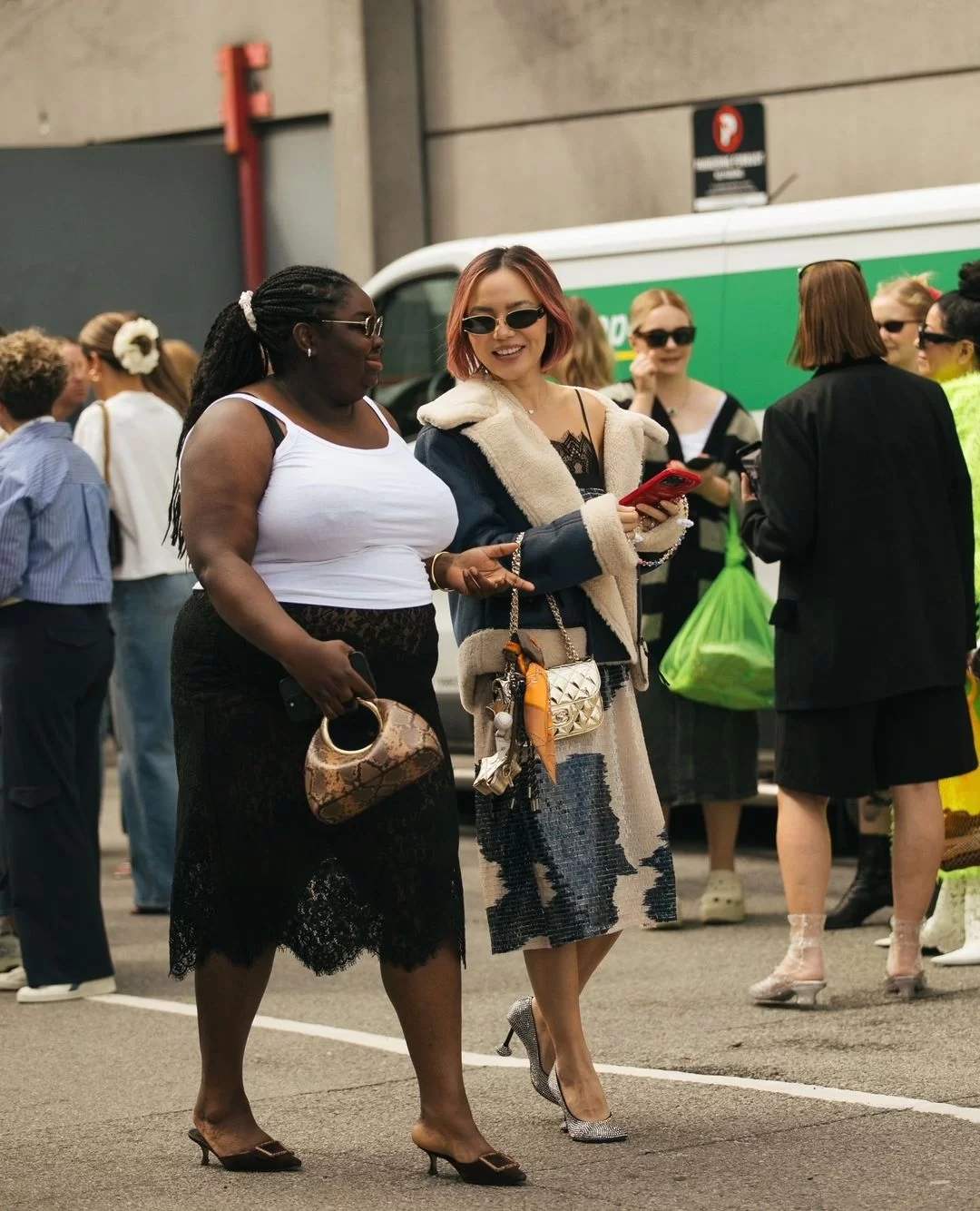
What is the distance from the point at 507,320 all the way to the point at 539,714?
881mm

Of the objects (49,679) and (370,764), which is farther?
(49,679)

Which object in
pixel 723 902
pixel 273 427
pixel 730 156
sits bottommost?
pixel 723 902

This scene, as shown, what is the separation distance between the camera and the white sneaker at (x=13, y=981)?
7.38m

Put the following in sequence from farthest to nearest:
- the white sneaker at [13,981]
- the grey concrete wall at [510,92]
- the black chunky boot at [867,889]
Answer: the grey concrete wall at [510,92]
the black chunky boot at [867,889]
the white sneaker at [13,981]

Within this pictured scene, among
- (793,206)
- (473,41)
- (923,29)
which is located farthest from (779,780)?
(473,41)

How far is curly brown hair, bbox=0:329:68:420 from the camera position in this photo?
721 cm

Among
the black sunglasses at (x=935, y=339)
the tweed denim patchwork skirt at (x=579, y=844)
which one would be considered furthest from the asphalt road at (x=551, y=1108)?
the black sunglasses at (x=935, y=339)

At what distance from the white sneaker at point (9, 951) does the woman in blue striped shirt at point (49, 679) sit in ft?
1.01

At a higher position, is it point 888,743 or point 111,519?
point 111,519

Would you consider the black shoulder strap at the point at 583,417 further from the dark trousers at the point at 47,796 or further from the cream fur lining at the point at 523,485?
the dark trousers at the point at 47,796

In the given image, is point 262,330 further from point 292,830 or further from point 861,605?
point 861,605

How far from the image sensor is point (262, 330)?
4926mm

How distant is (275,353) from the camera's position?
491 cm

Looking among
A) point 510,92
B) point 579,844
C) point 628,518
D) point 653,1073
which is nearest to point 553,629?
point 628,518
